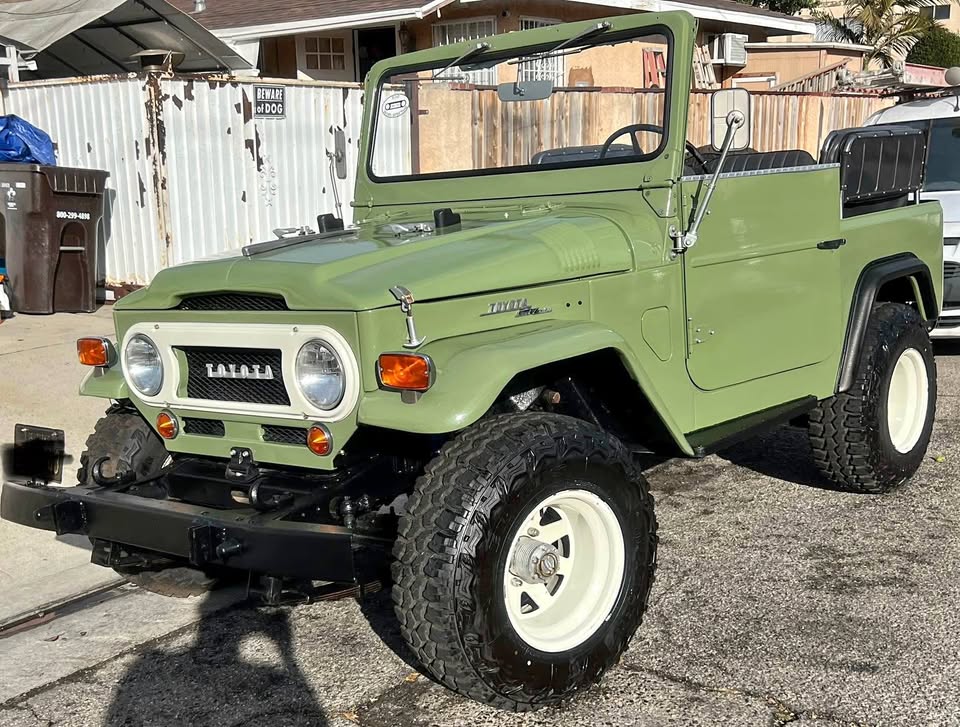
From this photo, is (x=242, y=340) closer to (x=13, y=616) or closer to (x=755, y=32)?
(x=13, y=616)

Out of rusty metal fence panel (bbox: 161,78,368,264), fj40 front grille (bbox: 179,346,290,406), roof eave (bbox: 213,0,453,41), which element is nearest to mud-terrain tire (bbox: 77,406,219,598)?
fj40 front grille (bbox: 179,346,290,406)

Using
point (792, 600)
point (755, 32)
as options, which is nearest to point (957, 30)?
point (755, 32)

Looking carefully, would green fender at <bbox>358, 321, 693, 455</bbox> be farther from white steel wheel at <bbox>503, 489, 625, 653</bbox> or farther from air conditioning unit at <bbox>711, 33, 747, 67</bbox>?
air conditioning unit at <bbox>711, 33, 747, 67</bbox>

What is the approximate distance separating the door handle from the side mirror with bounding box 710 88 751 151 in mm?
821

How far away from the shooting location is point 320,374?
3211mm

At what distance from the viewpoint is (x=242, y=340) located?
10.9 ft

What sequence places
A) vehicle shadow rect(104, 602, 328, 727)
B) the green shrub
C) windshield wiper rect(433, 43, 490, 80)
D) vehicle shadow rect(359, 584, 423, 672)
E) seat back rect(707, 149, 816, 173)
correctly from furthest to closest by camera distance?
the green shrub
seat back rect(707, 149, 816, 173)
windshield wiper rect(433, 43, 490, 80)
vehicle shadow rect(359, 584, 423, 672)
vehicle shadow rect(104, 602, 328, 727)

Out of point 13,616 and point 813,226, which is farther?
point 813,226

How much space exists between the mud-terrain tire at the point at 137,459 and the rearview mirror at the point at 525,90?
192cm

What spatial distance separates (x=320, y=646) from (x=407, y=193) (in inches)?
76.3

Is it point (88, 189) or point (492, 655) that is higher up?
point (88, 189)

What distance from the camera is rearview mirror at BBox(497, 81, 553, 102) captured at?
4.33m

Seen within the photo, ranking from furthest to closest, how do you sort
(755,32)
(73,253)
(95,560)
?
(755,32)
(73,253)
(95,560)

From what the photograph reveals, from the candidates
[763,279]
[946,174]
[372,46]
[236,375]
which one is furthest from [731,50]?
[236,375]
